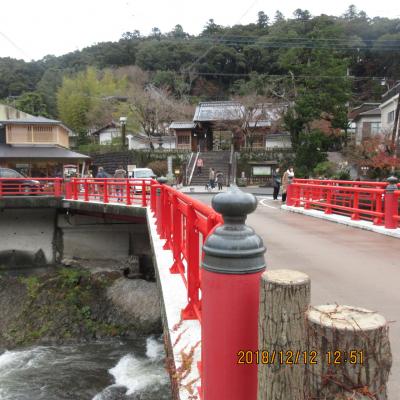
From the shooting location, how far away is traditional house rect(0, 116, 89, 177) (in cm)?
2864

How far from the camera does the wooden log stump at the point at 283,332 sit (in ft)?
5.38

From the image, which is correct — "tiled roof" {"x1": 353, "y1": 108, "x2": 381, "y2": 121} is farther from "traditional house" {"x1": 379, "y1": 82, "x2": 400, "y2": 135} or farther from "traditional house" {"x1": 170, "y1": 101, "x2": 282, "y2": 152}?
"traditional house" {"x1": 170, "y1": 101, "x2": 282, "y2": 152}

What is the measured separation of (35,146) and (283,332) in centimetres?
3111

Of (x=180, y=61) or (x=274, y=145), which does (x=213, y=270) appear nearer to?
(x=274, y=145)

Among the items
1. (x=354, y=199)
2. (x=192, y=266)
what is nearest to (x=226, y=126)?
(x=354, y=199)

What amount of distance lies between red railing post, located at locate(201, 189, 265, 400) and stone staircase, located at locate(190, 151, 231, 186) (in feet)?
111

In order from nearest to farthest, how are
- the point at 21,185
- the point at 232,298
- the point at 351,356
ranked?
the point at 351,356
the point at 232,298
the point at 21,185

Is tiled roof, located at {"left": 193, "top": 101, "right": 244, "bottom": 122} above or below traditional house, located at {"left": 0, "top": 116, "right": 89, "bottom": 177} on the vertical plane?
above

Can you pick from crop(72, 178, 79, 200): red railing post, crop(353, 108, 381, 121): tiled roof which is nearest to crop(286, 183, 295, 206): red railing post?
crop(72, 178, 79, 200): red railing post

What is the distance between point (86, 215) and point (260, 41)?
176 feet

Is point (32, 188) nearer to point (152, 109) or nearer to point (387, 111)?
point (152, 109)

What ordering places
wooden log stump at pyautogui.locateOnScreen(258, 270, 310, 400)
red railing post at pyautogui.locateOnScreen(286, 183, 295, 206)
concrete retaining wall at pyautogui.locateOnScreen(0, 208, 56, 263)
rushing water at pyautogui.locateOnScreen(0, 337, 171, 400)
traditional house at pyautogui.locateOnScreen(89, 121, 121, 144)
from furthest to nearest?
traditional house at pyautogui.locateOnScreen(89, 121, 121, 144), concrete retaining wall at pyautogui.locateOnScreen(0, 208, 56, 263), red railing post at pyautogui.locateOnScreen(286, 183, 295, 206), rushing water at pyautogui.locateOnScreen(0, 337, 171, 400), wooden log stump at pyautogui.locateOnScreen(258, 270, 310, 400)

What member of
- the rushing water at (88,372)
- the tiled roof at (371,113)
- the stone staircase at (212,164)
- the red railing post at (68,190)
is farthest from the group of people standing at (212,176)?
the rushing water at (88,372)

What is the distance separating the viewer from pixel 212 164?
39781mm
